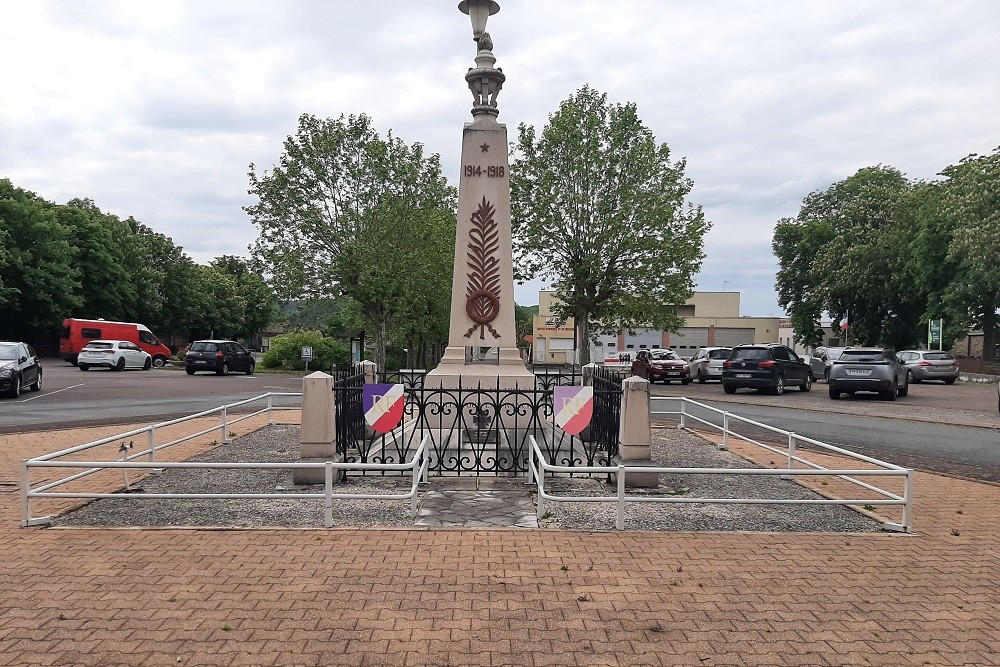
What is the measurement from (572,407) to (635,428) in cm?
95

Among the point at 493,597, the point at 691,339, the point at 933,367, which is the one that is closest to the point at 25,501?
the point at 493,597

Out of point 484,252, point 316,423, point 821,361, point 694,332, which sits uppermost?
point 484,252

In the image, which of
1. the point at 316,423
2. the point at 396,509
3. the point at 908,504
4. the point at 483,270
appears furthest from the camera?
the point at 483,270

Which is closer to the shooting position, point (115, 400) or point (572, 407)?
point (572, 407)

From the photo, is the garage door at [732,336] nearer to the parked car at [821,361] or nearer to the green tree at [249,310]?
the parked car at [821,361]

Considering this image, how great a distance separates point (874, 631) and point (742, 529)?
7.21 ft

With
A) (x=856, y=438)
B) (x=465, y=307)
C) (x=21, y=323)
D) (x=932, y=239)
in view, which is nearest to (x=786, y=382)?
(x=856, y=438)

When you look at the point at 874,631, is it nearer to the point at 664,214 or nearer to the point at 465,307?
the point at 465,307

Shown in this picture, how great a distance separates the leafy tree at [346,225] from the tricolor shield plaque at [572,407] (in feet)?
73.8

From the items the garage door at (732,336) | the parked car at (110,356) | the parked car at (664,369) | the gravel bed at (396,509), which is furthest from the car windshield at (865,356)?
the garage door at (732,336)

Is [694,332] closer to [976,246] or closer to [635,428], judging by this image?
[976,246]

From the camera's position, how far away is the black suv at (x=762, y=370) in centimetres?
2141

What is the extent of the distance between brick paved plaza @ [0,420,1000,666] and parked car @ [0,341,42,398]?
14454mm

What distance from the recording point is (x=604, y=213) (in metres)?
27.1
